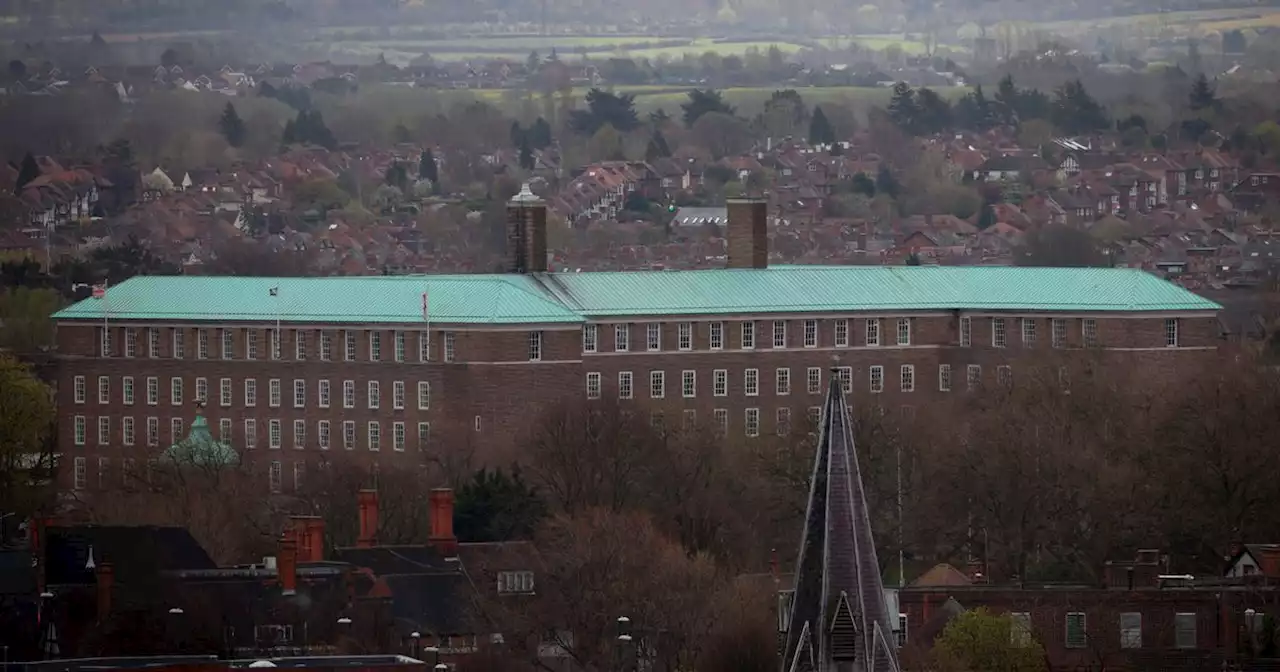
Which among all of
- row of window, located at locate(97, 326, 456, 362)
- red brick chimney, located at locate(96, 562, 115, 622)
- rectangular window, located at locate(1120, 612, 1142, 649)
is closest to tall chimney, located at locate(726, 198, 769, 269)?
row of window, located at locate(97, 326, 456, 362)

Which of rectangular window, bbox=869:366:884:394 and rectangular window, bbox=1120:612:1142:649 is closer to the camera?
rectangular window, bbox=1120:612:1142:649

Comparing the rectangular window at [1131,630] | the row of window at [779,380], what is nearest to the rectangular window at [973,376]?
the row of window at [779,380]

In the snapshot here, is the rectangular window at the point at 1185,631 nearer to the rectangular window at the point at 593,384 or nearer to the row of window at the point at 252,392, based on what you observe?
the rectangular window at the point at 593,384

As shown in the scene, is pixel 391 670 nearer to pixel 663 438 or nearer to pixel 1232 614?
pixel 1232 614

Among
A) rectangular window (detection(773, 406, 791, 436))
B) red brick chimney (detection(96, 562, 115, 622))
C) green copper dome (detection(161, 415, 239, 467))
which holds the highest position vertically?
rectangular window (detection(773, 406, 791, 436))

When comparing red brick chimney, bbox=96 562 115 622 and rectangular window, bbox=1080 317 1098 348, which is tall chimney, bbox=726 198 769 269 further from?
red brick chimney, bbox=96 562 115 622

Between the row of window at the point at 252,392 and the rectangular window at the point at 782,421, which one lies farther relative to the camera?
the row of window at the point at 252,392
